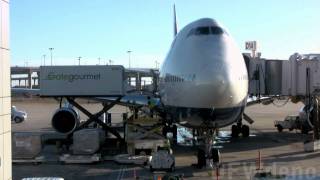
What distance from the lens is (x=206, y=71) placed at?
14062 mm

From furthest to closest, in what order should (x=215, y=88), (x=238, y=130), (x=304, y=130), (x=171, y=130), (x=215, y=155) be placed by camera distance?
1. (x=304, y=130)
2. (x=171, y=130)
3. (x=238, y=130)
4. (x=215, y=155)
5. (x=215, y=88)

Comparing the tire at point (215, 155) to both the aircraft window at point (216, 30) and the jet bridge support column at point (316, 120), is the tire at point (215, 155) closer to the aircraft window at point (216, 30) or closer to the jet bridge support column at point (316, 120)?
the aircraft window at point (216, 30)

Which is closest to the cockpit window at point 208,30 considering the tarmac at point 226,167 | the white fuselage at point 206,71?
the white fuselage at point 206,71

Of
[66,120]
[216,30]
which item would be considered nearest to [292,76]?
[216,30]

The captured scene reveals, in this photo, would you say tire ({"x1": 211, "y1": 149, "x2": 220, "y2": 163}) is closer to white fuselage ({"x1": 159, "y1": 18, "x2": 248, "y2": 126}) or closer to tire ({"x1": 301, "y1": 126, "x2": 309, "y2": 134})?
white fuselage ({"x1": 159, "y1": 18, "x2": 248, "y2": 126})

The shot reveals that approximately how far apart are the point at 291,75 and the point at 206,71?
7.92 meters

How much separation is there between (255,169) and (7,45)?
8.85m

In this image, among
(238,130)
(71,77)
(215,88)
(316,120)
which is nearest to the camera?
(215,88)

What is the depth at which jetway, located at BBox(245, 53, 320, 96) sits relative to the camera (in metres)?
20.6

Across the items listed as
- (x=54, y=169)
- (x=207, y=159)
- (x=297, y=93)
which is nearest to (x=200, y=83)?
(x=207, y=159)

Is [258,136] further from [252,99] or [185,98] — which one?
[185,98]

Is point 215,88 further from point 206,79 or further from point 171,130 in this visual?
point 171,130

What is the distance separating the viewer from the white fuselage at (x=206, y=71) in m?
13.9

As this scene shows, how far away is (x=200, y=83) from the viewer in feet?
45.9
